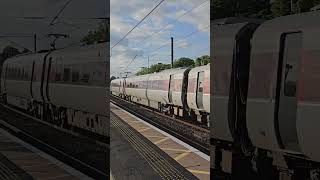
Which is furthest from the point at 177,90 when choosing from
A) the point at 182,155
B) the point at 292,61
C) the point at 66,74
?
A: the point at 66,74

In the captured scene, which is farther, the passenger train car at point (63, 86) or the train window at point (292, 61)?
the passenger train car at point (63, 86)

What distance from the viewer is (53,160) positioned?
7.73ft

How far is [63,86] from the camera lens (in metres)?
2.24

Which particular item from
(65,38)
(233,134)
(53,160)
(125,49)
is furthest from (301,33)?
(53,160)

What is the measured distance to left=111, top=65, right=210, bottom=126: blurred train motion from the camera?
137cm

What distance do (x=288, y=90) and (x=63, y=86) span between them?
4.27 feet

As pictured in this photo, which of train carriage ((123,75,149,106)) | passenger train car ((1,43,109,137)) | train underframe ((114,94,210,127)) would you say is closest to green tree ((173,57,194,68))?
train underframe ((114,94,210,127))

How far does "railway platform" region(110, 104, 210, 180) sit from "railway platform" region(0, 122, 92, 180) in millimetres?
285

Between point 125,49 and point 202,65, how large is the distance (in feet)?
2.19

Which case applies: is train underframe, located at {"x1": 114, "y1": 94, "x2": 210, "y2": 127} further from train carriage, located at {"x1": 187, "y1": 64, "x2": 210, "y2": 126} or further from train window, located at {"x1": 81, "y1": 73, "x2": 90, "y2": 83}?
train window, located at {"x1": 81, "y1": 73, "x2": 90, "y2": 83}

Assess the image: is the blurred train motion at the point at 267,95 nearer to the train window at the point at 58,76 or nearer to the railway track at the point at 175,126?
the railway track at the point at 175,126

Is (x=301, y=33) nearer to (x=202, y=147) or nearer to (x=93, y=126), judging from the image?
(x=202, y=147)

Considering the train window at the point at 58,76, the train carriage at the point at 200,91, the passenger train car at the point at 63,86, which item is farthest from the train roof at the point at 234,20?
the train window at the point at 58,76

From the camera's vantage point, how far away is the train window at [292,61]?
3.88ft
